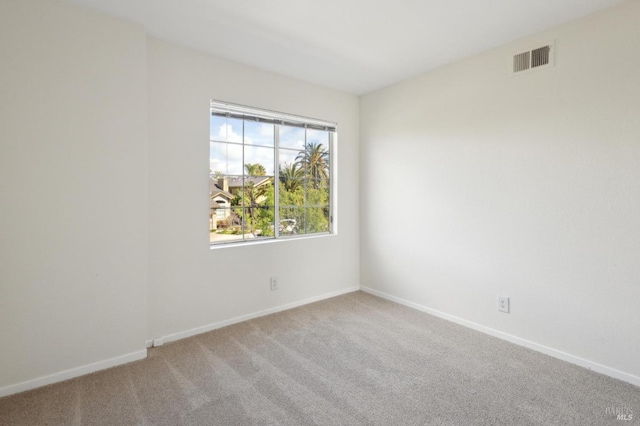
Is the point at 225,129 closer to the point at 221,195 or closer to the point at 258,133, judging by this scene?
the point at 258,133

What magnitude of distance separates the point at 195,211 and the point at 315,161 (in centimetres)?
154

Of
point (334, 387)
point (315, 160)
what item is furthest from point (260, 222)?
point (334, 387)

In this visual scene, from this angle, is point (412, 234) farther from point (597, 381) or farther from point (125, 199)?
point (125, 199)

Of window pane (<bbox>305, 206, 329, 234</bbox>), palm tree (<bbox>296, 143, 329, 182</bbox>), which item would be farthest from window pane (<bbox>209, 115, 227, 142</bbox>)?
window pane (<bbox>305, 206, 329, 234</bbox>)

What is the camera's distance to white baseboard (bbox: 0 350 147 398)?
1963 millimetres

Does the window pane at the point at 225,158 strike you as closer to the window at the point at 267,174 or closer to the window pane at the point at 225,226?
the window at the point at 267,174

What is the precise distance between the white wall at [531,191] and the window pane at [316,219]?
2.55 ft

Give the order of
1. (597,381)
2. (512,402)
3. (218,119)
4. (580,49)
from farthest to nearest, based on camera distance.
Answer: (218,119) → (580,49) → (597,381) → (512,402)

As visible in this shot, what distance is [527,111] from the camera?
2.53 metres

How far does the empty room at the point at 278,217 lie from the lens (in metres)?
1.95

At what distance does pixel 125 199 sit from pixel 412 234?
2.68 m

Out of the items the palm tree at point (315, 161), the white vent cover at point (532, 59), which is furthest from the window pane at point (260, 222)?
the white vent cover at point (532, 59)

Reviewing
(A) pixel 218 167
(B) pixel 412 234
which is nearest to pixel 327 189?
(B) pixel 412 234

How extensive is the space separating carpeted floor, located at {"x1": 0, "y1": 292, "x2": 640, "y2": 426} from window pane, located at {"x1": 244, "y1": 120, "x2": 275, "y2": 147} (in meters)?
1.85
